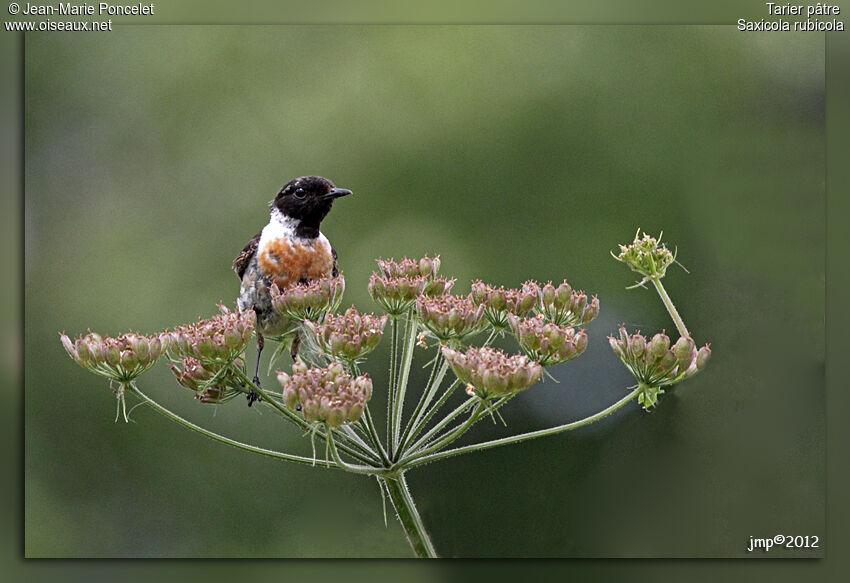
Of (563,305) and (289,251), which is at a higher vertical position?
(289,251)

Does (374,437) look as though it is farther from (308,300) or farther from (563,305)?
(563,305)

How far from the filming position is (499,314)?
285cm

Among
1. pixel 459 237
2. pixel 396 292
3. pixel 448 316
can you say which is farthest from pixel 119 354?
pixel 459 237

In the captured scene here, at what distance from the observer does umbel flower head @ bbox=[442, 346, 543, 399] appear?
8.02ft

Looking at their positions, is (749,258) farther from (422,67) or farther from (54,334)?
(54,334)

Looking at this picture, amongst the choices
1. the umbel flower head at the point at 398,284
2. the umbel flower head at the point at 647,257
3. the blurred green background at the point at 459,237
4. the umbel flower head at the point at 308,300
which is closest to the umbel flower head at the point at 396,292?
the umbel flower head at the point at 398,284

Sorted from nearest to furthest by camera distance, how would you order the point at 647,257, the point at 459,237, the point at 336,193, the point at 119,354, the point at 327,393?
the point at 327,393 < the point at 119,354 < the point at 647,257 < the point at 336,193 < the point at 459,237

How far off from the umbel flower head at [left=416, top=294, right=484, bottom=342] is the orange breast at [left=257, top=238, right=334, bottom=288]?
710 mm

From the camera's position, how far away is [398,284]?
111 inches

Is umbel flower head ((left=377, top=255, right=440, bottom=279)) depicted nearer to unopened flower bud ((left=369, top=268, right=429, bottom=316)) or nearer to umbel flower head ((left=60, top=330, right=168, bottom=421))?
unopened flower bud ((left=369, top=268, right=429, bottom=316))

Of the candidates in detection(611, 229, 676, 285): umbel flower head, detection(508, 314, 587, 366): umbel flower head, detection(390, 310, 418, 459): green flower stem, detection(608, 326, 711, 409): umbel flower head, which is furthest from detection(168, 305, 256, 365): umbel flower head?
detection(611, 229, 676, 285): umbel flower head

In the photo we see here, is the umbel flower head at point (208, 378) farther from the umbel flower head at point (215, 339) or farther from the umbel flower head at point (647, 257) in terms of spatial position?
the umbel flower head at point (647, 257)

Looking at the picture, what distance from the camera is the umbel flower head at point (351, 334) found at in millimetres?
2600

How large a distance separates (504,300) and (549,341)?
0.29 meters
